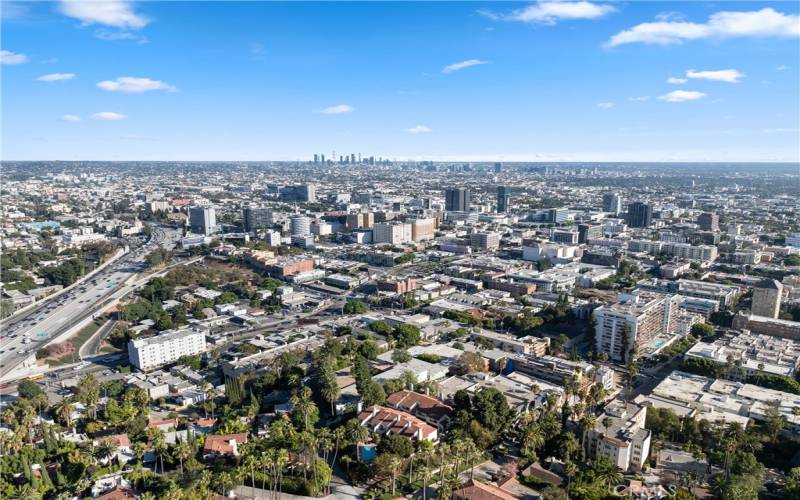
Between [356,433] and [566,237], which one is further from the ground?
[566,237]

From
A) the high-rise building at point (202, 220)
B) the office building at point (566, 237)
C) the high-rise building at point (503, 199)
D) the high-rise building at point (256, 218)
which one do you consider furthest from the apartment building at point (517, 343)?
the high-rise building at point (503, 199)

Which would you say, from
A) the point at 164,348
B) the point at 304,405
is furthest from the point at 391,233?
the point at 304,405

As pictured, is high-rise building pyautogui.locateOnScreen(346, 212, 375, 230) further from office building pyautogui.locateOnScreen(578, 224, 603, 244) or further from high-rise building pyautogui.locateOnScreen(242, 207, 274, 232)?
office building pyautogui.locateOnScreen(578, 224, 603, 244)

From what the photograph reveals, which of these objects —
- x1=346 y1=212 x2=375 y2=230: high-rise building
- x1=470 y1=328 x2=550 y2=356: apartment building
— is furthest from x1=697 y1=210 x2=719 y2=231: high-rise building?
x1=470 y1=328 x2=550 y2=356: apartment building

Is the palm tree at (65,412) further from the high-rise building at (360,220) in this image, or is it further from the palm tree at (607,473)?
the high-rise building at (360,220)

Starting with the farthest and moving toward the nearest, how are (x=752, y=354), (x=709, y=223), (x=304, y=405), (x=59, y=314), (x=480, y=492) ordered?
(x=709, y=223)
(x=59, y=314)
(x=752, y=354)
(x=304, y=405)
(x=480, y=492)

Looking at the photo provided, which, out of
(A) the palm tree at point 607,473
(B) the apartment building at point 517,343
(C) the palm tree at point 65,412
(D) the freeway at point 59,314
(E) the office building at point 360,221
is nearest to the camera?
(A) the palm tree at point 607,473

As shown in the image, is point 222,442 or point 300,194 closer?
point 222,442

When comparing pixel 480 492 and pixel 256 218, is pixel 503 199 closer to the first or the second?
pixel 256 218
